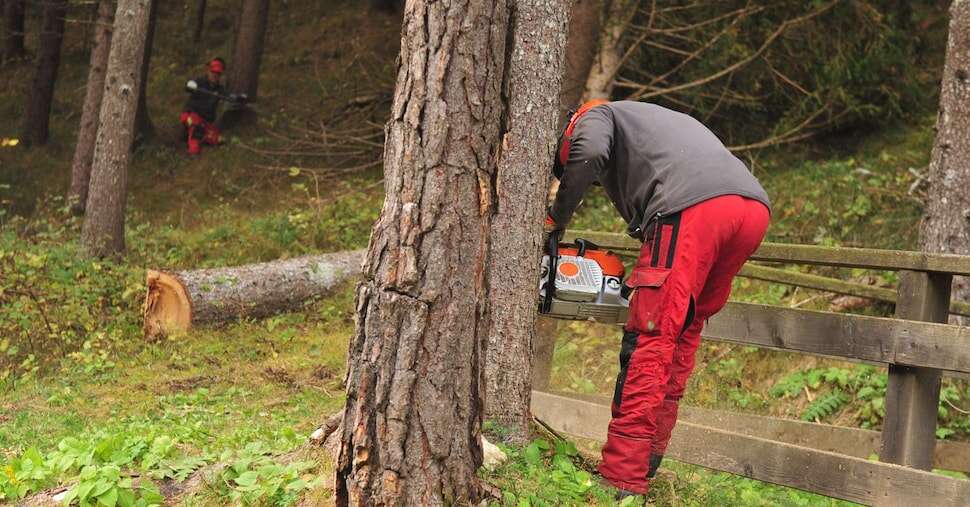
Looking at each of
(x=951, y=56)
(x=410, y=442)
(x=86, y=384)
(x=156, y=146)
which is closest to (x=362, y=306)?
(x=410, y=442)

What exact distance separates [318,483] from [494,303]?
1085mm

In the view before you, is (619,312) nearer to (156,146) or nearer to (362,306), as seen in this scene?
(362,306)

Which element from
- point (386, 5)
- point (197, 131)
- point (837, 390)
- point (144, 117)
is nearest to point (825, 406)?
point (837, 390)

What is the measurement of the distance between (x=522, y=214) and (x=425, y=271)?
1.05 m

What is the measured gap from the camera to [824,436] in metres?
5.97

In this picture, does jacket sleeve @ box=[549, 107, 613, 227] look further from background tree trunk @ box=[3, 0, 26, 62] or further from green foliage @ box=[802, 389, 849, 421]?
background tree trunk @ box=[3, 0, 26, 62]

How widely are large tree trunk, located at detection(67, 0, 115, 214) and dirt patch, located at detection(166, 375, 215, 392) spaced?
643 centimetres

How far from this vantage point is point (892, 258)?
456 cm

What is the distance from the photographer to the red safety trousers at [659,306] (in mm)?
4297

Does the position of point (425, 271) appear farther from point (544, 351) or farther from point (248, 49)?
point (248, 49)

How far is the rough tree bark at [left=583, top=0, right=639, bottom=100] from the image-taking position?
12.1 metres

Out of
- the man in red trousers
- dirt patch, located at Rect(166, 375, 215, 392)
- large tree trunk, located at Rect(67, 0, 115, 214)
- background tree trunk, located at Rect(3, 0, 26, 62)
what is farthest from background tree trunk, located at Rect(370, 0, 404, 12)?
dirt patch, located at Rect(166, 375, 215, 392)

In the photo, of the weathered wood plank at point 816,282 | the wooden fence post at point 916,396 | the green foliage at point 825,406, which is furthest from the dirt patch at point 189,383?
the wooden fence post at point 916,396

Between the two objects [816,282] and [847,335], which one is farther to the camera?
[816,282]
